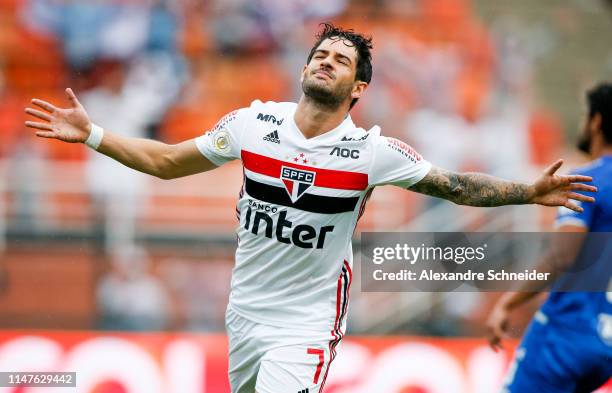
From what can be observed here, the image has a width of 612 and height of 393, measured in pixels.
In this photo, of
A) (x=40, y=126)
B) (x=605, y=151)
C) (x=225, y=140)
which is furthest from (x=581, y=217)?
(x=40, y=126)

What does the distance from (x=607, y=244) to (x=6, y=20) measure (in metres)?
9.72

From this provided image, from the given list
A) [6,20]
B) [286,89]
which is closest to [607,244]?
[286,89]

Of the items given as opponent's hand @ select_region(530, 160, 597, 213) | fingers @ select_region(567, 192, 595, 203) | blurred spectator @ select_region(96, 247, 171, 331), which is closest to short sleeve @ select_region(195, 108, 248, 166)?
opponent's hand @ select_region(530, 160, 597, 213)

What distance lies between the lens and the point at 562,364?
215 inches

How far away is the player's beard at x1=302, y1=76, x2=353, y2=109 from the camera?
4.70 metres

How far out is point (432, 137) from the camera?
11430mm

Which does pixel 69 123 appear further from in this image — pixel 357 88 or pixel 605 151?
pixel 605 151

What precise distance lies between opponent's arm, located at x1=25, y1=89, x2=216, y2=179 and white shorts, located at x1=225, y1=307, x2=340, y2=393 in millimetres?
764

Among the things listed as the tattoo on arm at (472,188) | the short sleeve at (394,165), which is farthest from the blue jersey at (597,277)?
the short sleeve at (394,165)

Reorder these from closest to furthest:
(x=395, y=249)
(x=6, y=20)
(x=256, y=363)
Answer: (x=256, y=363) → (x=395, y=249) → (x=6, y=20)

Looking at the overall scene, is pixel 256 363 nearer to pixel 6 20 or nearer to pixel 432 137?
pixel 432 137

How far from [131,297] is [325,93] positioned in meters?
5.77

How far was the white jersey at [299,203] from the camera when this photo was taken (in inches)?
185

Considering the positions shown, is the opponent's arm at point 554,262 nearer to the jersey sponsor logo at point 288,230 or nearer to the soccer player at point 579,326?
the soccer player at point 579,326
